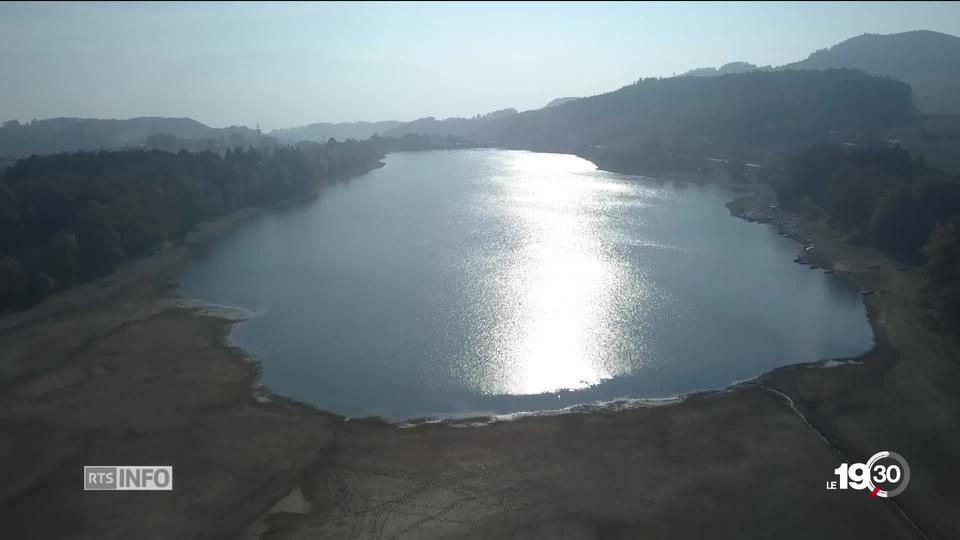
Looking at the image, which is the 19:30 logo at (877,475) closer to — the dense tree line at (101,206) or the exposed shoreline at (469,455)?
the exposed shoreline at (469,455)

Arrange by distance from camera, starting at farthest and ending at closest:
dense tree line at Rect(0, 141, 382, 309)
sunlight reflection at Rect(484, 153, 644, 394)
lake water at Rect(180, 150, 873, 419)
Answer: dense tree line at Rect(0, 141, 382, 309), sunlight reflection at Rect(484, 153, 644, 394), lake water at Rect(180, 150, 873, 419)

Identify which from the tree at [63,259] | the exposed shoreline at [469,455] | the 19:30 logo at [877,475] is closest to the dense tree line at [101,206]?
the tree at [63,259]

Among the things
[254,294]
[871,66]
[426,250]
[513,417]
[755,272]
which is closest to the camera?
[513,417]

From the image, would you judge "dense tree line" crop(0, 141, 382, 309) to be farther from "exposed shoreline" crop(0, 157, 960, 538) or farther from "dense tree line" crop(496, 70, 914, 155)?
"dense tree line" crop(496, 70, 914, 155)

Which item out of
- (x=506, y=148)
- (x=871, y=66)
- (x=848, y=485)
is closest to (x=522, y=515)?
(x=848, y=485)

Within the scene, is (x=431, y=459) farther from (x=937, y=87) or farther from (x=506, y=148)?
(x=937, y=87)

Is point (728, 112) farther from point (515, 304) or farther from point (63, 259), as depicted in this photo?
point (63, 259)

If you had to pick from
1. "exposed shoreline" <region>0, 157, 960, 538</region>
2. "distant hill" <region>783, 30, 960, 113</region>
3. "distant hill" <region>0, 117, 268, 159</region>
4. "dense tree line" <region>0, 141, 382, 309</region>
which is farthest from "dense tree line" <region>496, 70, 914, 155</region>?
"exposed shoreline" <region>0, 157, 960, 538</region>

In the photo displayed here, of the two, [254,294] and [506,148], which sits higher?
[506,148]
